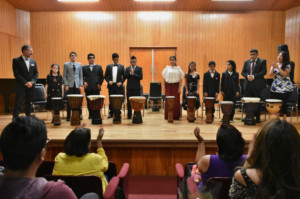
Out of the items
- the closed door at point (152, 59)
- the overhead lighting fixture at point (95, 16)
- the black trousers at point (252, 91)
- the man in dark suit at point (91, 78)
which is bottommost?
the black trousers at point (252, 91)

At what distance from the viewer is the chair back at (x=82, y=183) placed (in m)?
1.56

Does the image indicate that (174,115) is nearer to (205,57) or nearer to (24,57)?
(24,57)

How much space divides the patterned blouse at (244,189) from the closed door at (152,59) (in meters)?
7.55

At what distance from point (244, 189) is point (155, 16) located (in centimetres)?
787

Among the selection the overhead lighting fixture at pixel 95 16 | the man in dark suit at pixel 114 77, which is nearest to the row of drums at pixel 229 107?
the man in dark suit at pixel 114 77

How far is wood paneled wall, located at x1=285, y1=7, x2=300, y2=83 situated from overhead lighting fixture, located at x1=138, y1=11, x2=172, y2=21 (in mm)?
3751

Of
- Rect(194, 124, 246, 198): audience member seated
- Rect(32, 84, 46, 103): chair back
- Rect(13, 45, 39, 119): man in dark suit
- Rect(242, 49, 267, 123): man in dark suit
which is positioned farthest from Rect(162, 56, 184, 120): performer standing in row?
Rect(194, 124, 246, 198): audience member seated

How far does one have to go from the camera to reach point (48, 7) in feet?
26.9

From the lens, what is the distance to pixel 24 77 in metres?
4.67

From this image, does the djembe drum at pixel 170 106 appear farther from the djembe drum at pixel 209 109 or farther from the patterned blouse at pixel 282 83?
the patterned blouse at pixel 282 83

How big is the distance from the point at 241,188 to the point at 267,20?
8.43 meters

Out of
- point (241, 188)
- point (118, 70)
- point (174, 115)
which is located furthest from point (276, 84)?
point (241, 188)

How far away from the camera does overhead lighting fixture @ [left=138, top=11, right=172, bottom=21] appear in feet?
27.6

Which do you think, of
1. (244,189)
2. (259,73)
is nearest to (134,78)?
(259,73)
